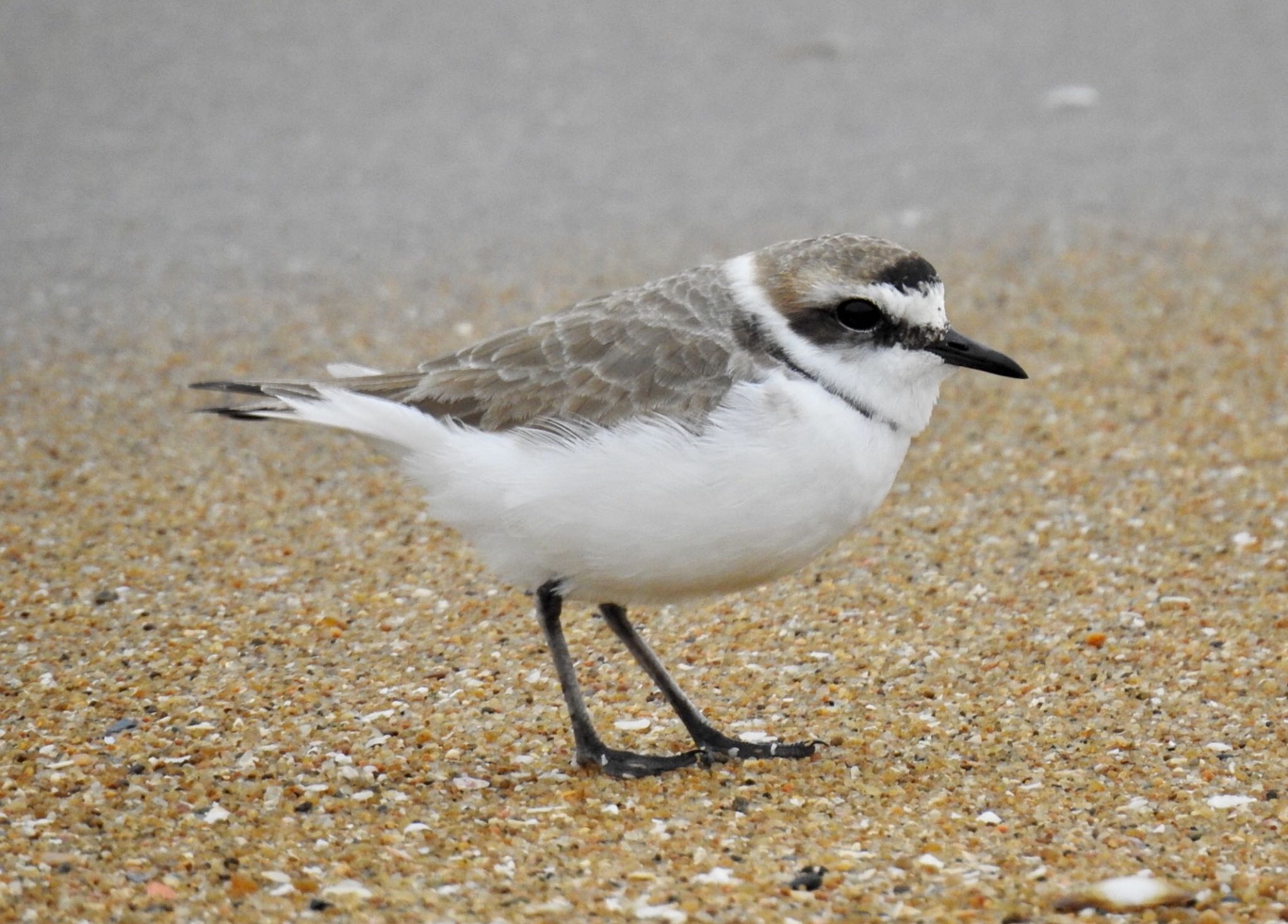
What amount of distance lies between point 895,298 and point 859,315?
10 centimetres

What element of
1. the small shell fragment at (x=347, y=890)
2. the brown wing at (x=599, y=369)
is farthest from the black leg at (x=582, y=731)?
the small shell fragment at (x=347, y=890)

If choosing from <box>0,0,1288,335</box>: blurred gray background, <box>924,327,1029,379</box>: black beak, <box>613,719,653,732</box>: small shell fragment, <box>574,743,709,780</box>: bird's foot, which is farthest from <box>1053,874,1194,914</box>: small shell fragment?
<box>0,0,1288,335</box>: blurred gray background

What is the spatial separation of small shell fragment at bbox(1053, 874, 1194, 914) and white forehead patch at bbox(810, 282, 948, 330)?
1507 millimetres

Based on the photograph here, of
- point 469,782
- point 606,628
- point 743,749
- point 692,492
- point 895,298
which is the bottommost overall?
point 469,782

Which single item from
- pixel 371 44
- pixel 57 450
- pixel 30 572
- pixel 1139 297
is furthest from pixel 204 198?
pixel 1139 297

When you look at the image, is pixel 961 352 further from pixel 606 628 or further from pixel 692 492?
pixel 606 628

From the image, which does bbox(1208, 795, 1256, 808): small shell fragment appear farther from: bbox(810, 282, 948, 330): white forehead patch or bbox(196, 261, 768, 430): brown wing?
bbox(196, 261, 768, 430): brown wing

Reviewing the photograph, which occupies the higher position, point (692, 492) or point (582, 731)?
point (692, 492)

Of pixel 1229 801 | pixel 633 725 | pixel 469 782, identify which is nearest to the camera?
pixel 1229 801

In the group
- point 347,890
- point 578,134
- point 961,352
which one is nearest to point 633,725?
point 347,890

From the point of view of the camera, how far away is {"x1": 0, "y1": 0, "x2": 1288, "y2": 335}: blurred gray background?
32.1 feet

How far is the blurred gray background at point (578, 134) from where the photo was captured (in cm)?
977

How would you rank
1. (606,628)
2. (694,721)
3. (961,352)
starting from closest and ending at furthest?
(961,352), (694,721), (606,628)

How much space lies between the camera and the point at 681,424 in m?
4.21
